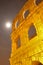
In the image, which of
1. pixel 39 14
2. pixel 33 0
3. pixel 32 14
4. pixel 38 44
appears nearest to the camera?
pixel 38 44

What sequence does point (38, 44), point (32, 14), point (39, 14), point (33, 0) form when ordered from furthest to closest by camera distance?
point (33, 0) < point (32, 14) < point (39, 14) < point (38, 44)

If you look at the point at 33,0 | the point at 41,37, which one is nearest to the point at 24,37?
the point at 41,37

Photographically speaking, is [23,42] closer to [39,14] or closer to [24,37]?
[24,37]

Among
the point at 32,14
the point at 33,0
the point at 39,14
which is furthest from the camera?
the point at 33,0

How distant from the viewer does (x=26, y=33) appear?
19.3 feet

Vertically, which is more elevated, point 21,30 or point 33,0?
point 33,0

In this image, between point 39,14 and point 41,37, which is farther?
point 39,14

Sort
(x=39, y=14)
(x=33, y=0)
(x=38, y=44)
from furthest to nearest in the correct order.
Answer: (x=33, y=0) → (x=39, y=14) → (x=38, y=44)

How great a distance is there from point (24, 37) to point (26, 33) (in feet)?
0.60

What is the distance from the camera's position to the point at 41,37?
4.88 meters

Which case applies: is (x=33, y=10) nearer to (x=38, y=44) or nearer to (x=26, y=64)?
(x=38, y=44)

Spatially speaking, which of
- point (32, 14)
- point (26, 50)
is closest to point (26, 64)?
point (26, 50)

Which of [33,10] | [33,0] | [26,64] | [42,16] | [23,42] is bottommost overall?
[26,64]

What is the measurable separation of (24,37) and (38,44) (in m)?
1.15
